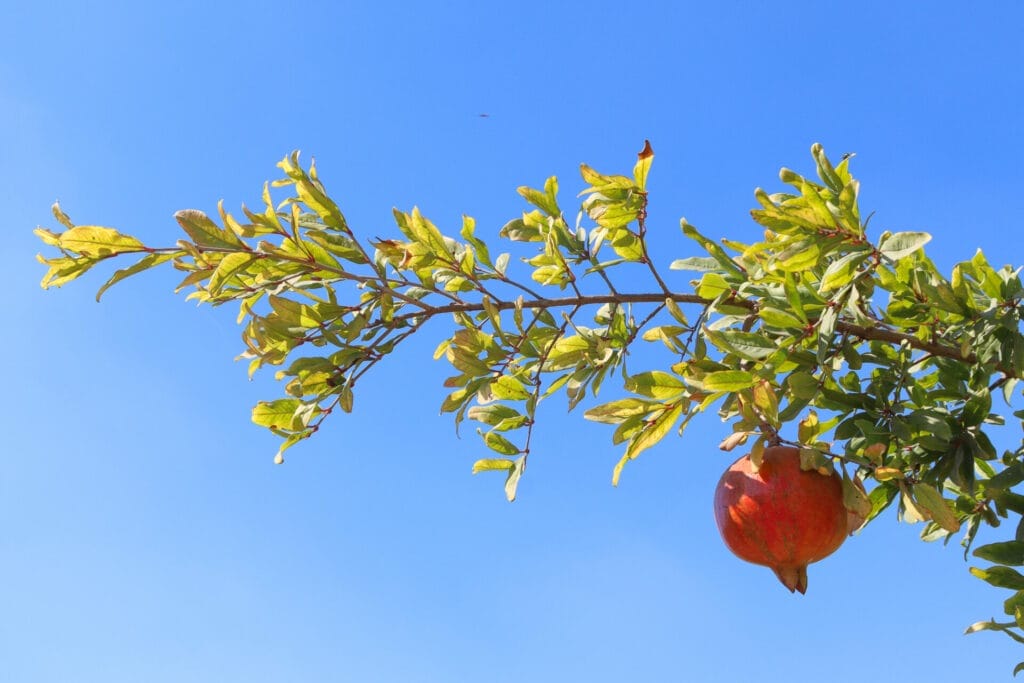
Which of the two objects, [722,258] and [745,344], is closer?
[745,344]

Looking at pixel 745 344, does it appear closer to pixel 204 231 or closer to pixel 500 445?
pixel 500 445

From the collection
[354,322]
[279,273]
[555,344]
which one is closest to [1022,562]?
[555,344]

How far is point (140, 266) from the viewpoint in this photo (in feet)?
10.00

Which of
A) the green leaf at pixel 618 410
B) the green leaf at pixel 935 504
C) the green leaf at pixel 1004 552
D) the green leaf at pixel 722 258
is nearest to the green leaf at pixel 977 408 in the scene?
the green leaf at pixel 1004 552

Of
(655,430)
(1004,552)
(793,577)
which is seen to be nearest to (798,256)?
(655,430)

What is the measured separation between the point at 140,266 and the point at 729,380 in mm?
1713

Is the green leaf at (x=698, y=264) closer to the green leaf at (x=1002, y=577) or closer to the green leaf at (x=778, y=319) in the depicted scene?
the green leaf at (x=778, y=319)

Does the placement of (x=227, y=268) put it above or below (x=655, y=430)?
above

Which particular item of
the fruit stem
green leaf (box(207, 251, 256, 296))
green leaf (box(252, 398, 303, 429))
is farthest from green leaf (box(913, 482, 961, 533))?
green leaf (box(207, 251, 256, 296))

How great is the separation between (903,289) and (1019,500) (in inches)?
32.3

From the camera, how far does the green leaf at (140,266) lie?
9.79ft

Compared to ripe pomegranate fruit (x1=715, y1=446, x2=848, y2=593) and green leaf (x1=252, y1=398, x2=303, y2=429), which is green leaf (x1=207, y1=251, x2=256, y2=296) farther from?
ripe pomegranate fruit (x1=715, y1=446, x2=848, y2=593)

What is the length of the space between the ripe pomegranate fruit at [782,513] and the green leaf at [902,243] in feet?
1.85

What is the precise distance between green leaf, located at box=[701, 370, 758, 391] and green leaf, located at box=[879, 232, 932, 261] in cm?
46
